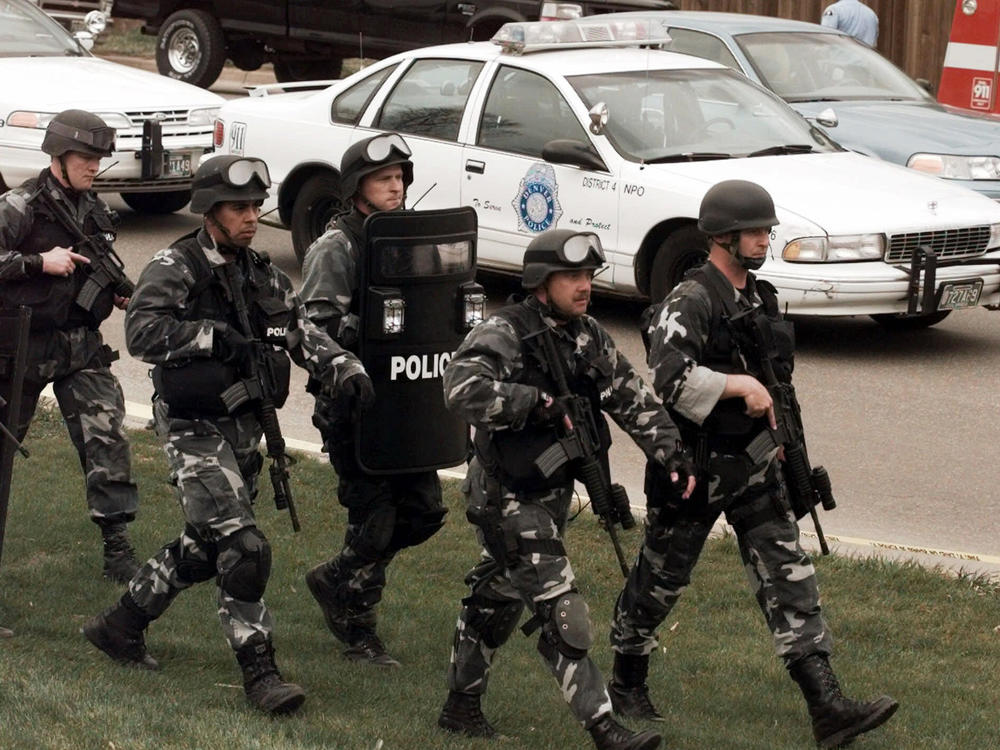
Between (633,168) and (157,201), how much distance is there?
524 centimetres

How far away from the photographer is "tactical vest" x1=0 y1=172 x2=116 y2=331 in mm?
6988

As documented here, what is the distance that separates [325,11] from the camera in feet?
63.3

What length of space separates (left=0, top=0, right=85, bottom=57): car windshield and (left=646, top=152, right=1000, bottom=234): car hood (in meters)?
5.72

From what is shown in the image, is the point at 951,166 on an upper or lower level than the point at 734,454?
upper

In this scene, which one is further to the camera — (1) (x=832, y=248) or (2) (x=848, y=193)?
(2) (x=848, y=193)

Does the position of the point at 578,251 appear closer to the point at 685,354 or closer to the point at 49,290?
the point at 685,354

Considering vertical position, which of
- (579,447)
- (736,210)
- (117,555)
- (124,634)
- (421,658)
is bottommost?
(421,658)

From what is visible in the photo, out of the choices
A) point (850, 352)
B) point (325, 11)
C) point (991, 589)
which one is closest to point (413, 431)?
point (991, 589)

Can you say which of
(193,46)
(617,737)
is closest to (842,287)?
(617,737)

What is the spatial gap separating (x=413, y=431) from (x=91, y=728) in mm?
1675

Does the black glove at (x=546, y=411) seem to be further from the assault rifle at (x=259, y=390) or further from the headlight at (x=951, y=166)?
the headlight at (x=951, y=166)

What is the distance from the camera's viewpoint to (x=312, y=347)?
5.93 metres

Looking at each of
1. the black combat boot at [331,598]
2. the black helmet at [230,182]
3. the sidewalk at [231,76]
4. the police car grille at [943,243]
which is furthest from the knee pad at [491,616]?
the sidewalk at [231,76]

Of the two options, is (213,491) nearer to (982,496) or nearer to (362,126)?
(982,496)
